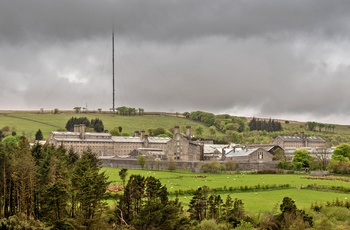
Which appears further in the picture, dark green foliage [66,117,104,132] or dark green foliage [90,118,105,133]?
dark green foliage [66,117,104,132]

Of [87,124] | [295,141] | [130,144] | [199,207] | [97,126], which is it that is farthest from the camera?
[87,124]

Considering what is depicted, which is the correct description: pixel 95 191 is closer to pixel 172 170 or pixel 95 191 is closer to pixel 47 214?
pixel 47 214

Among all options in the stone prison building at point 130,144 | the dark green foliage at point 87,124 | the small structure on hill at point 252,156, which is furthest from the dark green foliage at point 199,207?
the dark green foliage at point 87,124

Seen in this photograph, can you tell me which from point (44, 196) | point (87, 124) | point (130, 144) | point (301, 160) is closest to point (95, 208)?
point (44, 196)

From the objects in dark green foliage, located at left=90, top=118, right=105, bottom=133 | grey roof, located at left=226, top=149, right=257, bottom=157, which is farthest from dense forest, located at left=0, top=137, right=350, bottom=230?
dark green foliage, located at left=90, top=118, right=105, bottom=133

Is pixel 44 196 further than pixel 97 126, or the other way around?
pixel 97 126

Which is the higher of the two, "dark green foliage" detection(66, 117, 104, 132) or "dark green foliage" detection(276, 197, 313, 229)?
"dark green foliage" detection(66, 117, 104, 132)

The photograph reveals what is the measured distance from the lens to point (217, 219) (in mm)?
36469

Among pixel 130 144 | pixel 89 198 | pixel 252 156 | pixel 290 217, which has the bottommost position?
pixel 290 217

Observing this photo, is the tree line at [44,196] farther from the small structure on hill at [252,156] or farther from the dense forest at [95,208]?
the small structure on hill at [252,156]

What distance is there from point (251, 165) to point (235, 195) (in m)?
50.6

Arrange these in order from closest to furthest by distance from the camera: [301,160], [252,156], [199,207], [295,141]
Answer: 1. [199,207]
2. [301,160]
3. [252,156]
4. [295,141]

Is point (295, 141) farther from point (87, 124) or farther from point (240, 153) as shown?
point (87, 124)

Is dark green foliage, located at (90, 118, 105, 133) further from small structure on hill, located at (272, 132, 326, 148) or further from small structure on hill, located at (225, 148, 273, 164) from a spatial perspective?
small structure on hill, located at (225, 148, 273, 164)
